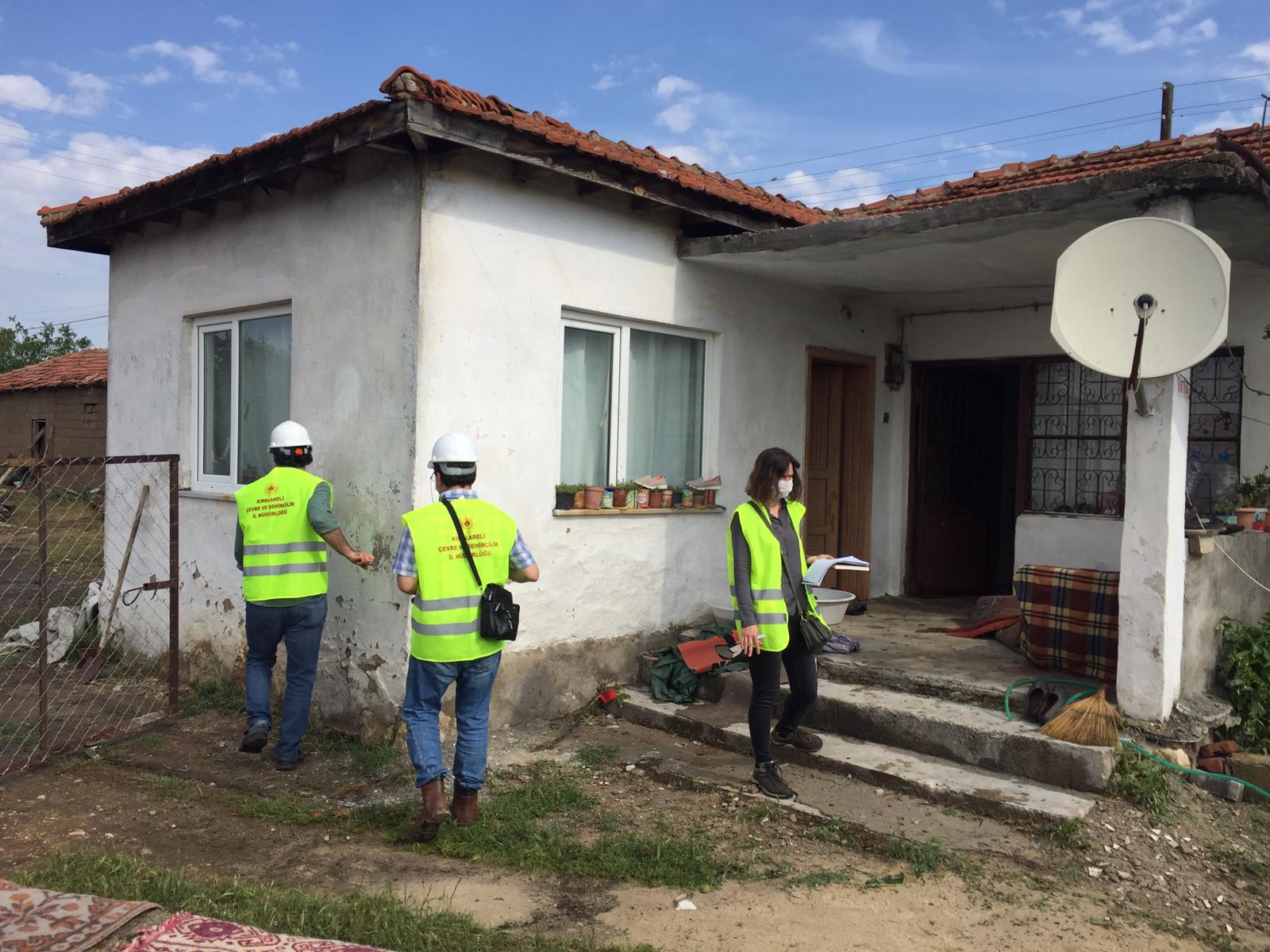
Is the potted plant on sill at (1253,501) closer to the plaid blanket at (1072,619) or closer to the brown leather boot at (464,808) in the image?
the plaid blanket at (1072,619)

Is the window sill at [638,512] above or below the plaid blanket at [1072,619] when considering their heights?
above

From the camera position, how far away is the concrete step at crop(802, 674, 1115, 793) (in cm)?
491

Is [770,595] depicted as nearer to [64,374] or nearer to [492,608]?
[492,608]

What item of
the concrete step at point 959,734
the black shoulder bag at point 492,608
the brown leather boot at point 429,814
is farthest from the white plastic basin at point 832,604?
the brown leather boot at point 429,814

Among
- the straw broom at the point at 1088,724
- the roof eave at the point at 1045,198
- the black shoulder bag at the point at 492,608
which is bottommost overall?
the straw broom at the point at 1088,724

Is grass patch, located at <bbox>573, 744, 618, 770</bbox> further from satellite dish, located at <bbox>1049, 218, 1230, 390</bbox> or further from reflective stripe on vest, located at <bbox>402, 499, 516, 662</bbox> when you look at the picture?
satellite dish, located at <bbox>1049, 218, 1230, 390</bbox>

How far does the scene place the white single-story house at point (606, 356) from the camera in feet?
18.2

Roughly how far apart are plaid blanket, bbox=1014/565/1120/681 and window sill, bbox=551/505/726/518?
7.21 ft

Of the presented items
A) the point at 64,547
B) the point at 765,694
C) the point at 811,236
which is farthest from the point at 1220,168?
the point at 64,547

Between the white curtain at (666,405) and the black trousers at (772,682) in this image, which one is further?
the white curtain at (666,405)

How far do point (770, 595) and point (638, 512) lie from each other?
2.10 metres

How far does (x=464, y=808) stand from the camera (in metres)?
4.61

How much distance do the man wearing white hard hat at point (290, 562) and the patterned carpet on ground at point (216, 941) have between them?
2688 millimetres

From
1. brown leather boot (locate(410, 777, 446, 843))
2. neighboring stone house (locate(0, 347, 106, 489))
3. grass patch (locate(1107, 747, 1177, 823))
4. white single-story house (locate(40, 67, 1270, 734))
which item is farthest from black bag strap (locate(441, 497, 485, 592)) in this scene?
neighboring stone house (locate(0, 347, 106, 489))
